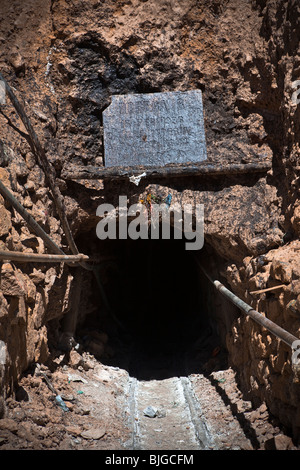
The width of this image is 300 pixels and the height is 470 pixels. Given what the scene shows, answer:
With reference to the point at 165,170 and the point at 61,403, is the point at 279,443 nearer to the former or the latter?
the point at 61,403

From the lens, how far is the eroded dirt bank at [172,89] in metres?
3.65

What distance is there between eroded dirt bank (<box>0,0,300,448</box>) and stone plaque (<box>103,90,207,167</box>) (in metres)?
0.12

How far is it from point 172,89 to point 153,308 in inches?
171

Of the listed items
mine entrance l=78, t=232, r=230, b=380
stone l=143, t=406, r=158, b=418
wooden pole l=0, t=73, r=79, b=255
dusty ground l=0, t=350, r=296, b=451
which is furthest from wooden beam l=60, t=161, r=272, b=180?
stone l=143, t=406, r=158, b=418

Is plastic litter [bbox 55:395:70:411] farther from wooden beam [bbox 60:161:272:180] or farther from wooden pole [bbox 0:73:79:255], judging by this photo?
wooden beam [bbox 60:161:272:180]

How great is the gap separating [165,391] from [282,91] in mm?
3198

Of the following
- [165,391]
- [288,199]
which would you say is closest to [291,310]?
[288,199]

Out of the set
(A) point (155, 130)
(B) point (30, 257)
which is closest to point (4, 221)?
(B) point (30, 257)

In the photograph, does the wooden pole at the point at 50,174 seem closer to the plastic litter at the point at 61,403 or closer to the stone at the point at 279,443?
the plastic litter at the point at 61,403

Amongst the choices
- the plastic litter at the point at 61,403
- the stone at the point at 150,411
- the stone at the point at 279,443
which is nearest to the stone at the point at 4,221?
the plastic litter at the point at 61,403

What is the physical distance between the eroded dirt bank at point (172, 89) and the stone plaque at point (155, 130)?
0.39 feet

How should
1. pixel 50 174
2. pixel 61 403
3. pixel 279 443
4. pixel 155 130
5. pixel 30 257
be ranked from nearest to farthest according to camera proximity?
pixel 279 443 → pixel 30 257 → pixel 61 403 → pixel 50 174 → pixel 155 130

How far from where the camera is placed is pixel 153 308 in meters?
7.54

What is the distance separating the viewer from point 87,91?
4.30 meters
